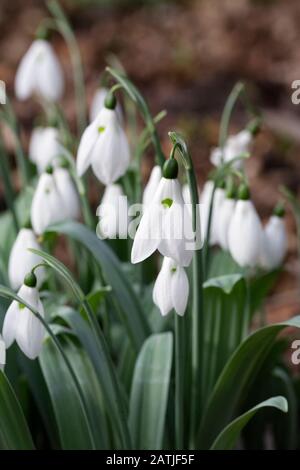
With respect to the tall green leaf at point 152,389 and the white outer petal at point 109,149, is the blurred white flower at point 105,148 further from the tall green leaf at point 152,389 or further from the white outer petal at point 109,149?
the tall green leaf at point 152,389

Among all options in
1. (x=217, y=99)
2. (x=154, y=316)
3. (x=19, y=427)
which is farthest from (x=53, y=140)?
(x=217, y=99)

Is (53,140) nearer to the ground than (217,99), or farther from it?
nearer to the ground

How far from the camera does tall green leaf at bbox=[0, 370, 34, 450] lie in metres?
1.66

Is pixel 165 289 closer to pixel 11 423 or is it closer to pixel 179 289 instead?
pixel 179 289

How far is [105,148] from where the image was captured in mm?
1700

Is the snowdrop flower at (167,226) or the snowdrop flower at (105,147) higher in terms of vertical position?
the snowdrop flower at (105,147)

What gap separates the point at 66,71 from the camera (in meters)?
5.11

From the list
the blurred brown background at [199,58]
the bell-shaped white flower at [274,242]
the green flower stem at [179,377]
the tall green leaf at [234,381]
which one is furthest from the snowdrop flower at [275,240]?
the blurred brown background at [199,58]

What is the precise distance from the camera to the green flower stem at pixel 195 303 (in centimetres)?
150

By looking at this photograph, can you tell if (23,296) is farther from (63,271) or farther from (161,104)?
(161,104)

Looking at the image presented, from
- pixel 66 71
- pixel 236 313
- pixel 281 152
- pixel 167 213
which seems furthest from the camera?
pixel 66 71

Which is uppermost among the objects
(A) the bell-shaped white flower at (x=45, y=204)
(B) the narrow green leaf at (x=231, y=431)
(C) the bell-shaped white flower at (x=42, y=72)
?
(C) the bell-shaped white flower at (x=42, y=72)

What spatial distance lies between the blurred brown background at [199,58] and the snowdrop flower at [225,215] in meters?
2.09

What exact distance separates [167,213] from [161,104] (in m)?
3.44
